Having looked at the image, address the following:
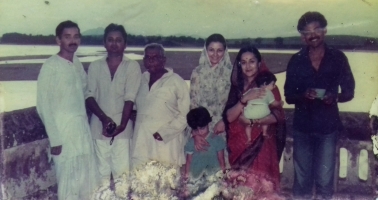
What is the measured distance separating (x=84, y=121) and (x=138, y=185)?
0.60 meters

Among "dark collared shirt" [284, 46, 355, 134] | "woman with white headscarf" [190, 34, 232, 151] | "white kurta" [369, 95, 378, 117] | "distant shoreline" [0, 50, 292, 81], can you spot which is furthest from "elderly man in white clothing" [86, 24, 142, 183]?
"white kurta" [369, 95, 378, 117]

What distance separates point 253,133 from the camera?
11.2 ft

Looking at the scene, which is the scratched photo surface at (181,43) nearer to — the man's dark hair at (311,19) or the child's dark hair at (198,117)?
the man's dark hair at (311,19)

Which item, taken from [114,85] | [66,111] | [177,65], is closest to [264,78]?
[177,65]

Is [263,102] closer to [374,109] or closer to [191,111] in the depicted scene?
[191,111]

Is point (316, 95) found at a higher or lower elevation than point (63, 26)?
lower

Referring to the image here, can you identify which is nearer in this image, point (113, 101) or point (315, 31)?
point (315, 31)

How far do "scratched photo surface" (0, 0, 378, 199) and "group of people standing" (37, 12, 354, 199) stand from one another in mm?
59

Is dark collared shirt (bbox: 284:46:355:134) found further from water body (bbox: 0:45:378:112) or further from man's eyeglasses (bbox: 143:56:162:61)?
man's eyeglasses (bbox: 143:56:162:61)

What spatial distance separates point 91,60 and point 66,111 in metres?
0.40

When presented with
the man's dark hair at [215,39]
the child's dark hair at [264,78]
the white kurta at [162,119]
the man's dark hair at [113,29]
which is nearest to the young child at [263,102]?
the child's dark hair at [264,78]

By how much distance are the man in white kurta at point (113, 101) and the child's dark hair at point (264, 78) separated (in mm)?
843

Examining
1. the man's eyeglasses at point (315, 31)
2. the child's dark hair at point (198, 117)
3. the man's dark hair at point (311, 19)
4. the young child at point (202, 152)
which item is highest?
the man's dark hair at point (311, 19)

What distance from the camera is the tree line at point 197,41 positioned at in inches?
131
